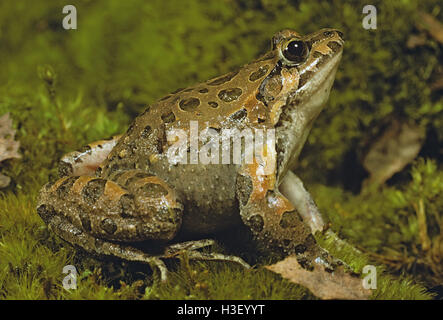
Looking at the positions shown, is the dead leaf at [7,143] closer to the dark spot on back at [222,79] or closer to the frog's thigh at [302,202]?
the dark spot on back at [222,79]

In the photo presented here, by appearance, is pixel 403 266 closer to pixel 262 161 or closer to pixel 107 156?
pixel 262 161

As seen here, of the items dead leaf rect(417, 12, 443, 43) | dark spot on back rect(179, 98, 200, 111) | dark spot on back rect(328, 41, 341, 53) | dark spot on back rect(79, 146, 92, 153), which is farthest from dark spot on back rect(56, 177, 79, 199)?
dead leaf rect(417, 12, 443, 43)

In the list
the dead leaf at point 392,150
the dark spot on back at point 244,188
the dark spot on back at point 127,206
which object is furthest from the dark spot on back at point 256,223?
the dead leaf at point 392,150

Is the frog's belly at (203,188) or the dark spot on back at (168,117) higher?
the dark spot on back at (168,117)

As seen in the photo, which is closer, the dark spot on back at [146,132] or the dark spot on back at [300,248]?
the dark spot on back at [300,248]

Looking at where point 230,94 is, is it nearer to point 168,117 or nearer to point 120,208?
point 168,117

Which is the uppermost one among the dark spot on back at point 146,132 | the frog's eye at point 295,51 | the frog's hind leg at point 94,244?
the frog's eye at point 295,51
